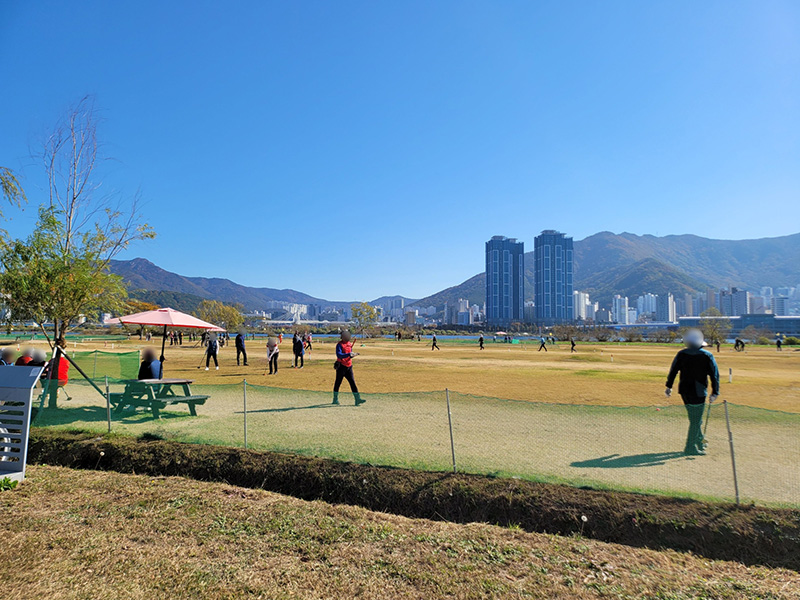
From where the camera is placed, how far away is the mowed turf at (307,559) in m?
3.68

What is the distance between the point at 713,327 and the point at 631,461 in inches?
2780

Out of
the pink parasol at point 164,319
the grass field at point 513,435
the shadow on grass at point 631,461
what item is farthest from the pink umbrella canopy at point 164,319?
the shadow on grass at point 631,461

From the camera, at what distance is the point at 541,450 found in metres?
6.68

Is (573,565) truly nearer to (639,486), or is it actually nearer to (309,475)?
(639,486)

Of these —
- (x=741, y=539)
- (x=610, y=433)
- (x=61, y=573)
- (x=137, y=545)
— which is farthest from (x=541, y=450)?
(x=61, y=573)

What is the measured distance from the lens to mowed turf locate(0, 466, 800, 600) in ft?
12.1

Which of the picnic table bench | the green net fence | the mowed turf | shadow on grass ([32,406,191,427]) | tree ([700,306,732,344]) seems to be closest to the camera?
the mowed turf

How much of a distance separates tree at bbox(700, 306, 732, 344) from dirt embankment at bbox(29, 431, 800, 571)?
212 feet

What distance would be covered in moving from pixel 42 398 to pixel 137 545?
634 cm

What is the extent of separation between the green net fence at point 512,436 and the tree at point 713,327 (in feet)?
206

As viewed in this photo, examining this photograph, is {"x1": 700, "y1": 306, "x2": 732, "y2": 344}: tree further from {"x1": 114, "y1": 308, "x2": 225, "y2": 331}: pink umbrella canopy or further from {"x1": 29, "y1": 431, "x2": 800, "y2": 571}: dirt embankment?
{"x1": 29, "y1": 431, "x2": 800, "y2": 571}: dirt embankment

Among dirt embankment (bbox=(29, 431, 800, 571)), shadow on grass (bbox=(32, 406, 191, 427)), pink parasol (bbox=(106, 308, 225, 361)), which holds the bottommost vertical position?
dirt embankment (bbox=(29, 431, 800, 571))

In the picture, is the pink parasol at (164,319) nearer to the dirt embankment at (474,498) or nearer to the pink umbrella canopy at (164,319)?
the pink umbrella canopy at (164,319)

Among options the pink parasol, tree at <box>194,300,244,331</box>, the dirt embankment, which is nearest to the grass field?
the dirt embankment
